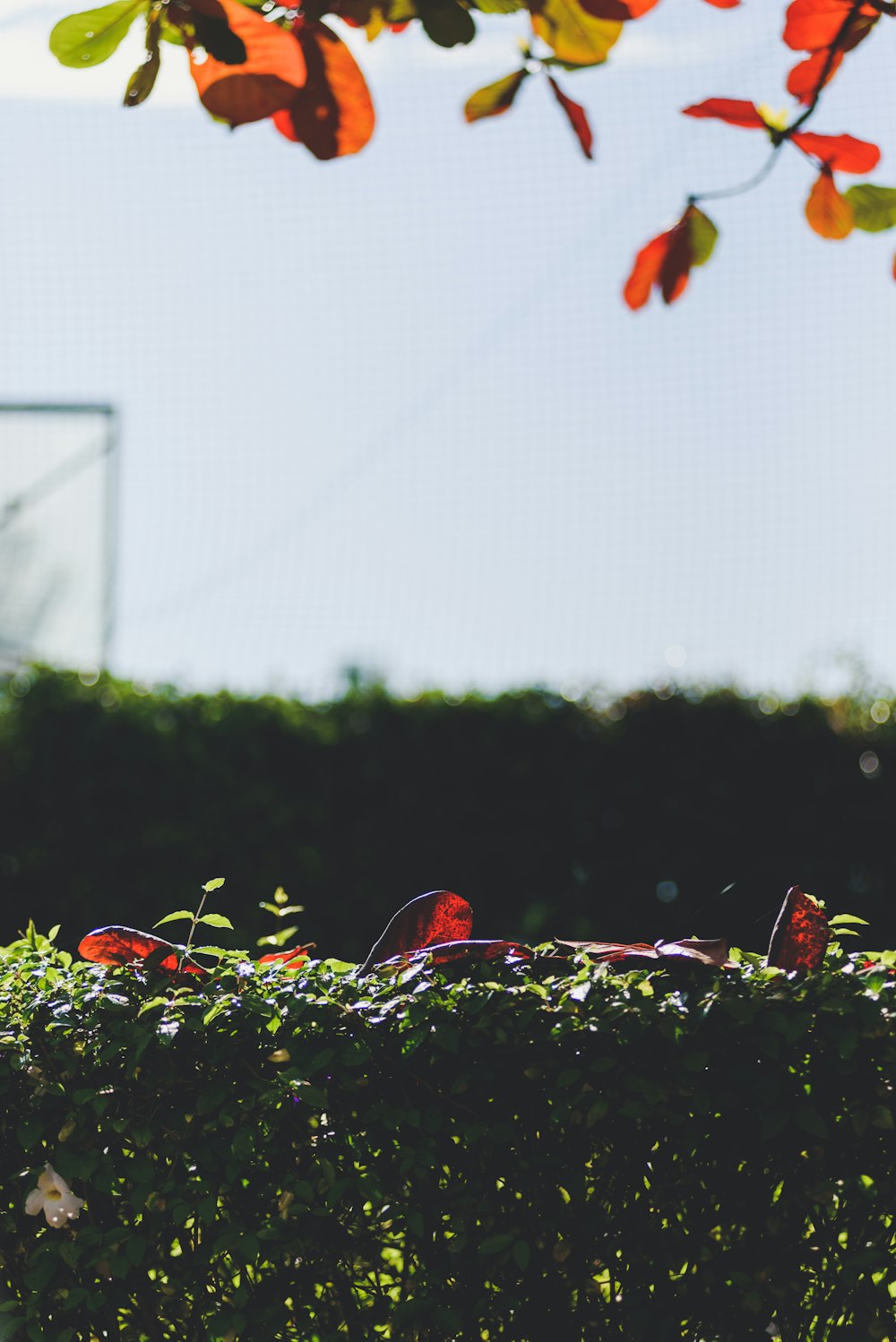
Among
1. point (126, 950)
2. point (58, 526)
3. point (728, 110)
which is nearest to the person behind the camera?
point (728, 110)

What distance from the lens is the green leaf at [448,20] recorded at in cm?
123

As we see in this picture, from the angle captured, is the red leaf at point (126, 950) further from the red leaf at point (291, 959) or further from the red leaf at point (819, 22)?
the red leaf at point (819, 22)

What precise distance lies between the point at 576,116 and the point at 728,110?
0.27 metres

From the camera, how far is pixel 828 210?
1.58m

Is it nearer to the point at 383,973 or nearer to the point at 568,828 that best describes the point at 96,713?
the point at 568,828

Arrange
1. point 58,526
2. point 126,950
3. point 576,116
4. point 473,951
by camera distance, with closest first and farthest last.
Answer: point 576,116
point 473,951
point 126,950
point 58,526

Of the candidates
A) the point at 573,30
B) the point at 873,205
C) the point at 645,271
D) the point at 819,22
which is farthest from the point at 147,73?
the point at 873,205

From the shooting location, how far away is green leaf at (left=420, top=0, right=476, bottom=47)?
1.23 metres

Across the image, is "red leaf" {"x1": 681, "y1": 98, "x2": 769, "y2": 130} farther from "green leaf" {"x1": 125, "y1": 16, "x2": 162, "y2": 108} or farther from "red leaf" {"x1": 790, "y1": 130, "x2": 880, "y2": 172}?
"green leaf" {"x1": 125, "y1": 16, "x2": 162, "y2": 108}

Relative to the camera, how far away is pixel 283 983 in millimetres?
1621

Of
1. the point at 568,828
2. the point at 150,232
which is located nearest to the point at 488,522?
the point at 150,232

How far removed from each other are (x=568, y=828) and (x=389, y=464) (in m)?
6.88

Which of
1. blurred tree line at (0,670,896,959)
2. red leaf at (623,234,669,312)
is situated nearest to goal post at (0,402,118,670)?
blurred tree line at (0,670,896,959)

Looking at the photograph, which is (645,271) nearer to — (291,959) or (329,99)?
(329,99)
